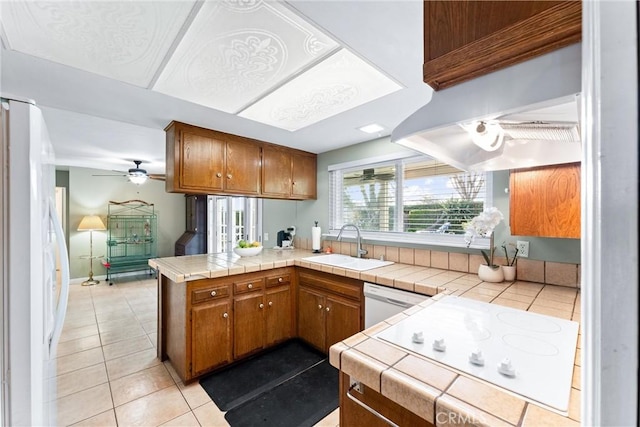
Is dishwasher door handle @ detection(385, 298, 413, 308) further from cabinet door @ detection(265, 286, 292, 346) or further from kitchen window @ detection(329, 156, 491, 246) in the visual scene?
cabinet door @ detection(265, 286, 292, 346)

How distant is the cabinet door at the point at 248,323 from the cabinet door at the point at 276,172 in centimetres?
123

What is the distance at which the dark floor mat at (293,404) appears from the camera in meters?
1.72

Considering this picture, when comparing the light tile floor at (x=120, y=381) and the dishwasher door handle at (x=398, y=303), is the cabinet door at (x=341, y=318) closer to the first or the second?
the dishwasher door handle at (x=398, y=303)

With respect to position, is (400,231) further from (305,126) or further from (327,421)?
(327,421)

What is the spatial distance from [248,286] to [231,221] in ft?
9.48

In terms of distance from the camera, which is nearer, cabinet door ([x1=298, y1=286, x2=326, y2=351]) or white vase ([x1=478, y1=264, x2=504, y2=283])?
white vase ([x1=478, y1=264, x2=504, y2=283])

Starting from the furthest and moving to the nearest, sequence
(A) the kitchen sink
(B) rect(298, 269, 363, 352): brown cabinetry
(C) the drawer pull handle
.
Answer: (A) the kitchen sink < (B) rect(298, 269, 363, 352): brown cabinetry < (C) the drawer pull handle

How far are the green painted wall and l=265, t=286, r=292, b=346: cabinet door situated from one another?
110 cm

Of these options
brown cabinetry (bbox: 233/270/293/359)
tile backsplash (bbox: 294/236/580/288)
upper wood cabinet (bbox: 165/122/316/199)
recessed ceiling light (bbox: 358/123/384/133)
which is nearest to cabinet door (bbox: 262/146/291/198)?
upper wood cabinet (bbox: 165/122/316/199)

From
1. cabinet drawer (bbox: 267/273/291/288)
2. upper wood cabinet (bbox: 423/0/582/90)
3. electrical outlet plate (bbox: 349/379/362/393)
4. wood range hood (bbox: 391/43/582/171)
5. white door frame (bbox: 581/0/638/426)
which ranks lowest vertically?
cabinet drawer (bbox: 267/273/291/288)

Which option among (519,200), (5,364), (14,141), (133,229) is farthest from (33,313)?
(133,229)

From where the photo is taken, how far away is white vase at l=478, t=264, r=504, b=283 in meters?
1.79

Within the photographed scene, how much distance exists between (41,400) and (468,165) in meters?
2.08

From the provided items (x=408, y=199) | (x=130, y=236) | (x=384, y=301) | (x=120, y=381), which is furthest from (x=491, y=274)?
(x=130, y=236)
